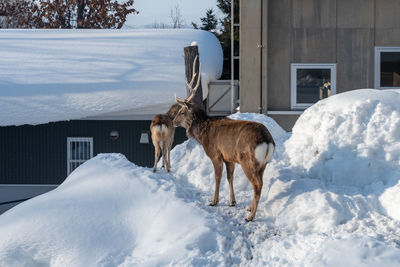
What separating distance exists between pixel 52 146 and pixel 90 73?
2.84 m

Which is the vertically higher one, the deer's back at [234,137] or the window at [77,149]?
the deer's back at [234,137]

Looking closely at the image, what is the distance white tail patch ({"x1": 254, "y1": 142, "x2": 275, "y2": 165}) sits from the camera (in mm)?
6434

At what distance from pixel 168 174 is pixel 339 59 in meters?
6.76

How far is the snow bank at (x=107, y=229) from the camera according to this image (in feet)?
18.3

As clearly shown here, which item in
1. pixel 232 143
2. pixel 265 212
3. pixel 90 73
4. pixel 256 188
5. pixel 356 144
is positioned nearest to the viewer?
pixel 256 188

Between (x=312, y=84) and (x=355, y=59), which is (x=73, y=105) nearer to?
(x=312, y=84)

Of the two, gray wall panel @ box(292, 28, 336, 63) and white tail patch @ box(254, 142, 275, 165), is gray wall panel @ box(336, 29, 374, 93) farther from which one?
white tail patch @ box(254, 142, 275, 165)

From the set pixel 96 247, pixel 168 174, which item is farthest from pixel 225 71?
pixel 96 247

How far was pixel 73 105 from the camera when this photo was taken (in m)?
15.2

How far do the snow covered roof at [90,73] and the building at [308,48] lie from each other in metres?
3.60

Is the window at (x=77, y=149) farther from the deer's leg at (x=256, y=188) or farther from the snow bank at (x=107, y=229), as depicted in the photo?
the deer's leg at (x=256, y=188)

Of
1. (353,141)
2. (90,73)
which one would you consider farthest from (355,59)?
(90,73)

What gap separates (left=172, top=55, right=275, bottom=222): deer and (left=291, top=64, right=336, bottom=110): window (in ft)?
20.6

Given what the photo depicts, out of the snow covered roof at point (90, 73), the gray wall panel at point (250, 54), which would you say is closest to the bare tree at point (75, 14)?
the snow covered roof at point (90, 73)
